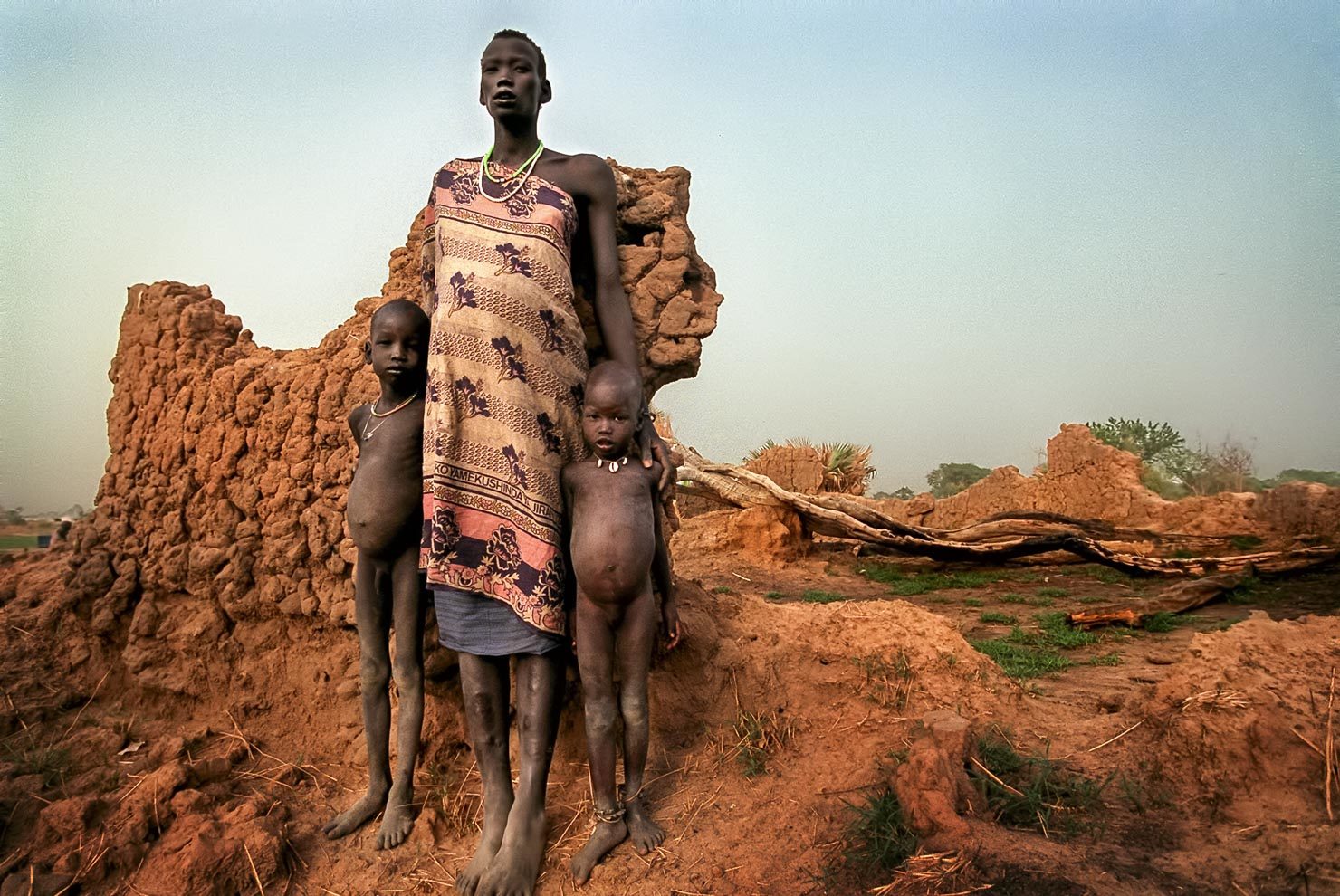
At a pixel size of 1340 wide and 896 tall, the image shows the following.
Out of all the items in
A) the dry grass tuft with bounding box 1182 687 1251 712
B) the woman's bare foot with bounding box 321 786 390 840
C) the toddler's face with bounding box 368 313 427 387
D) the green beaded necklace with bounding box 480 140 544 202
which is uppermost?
the green beaded necklace with bounding box 480 140 544 202

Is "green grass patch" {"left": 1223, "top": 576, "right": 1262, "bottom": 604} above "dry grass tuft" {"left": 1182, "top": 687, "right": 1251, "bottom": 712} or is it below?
below

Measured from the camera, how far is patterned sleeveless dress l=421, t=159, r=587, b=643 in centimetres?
236

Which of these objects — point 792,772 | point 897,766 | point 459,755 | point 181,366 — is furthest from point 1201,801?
point 181,366

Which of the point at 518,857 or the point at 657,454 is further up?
the point at 657,454

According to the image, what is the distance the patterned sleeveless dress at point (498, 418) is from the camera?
7.74ft

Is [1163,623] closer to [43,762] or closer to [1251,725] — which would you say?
[1251,725]

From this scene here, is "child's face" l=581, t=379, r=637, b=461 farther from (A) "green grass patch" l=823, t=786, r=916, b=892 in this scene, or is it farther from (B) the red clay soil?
(A) "green grass patch" l=823, t=786, r=916, b=892

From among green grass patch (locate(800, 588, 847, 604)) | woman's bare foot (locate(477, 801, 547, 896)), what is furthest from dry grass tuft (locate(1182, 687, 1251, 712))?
green grass patch (locate(800, 588, 847, 604))

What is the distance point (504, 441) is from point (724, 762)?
140cm

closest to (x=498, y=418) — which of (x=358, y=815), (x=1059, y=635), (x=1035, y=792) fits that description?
(x=358, y=815)

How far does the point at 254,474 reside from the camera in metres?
3.25

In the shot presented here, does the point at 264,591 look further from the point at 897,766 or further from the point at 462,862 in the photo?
the point at 897,766

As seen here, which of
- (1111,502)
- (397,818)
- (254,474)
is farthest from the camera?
(1111,502)

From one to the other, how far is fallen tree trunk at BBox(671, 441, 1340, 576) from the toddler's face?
344 inches
